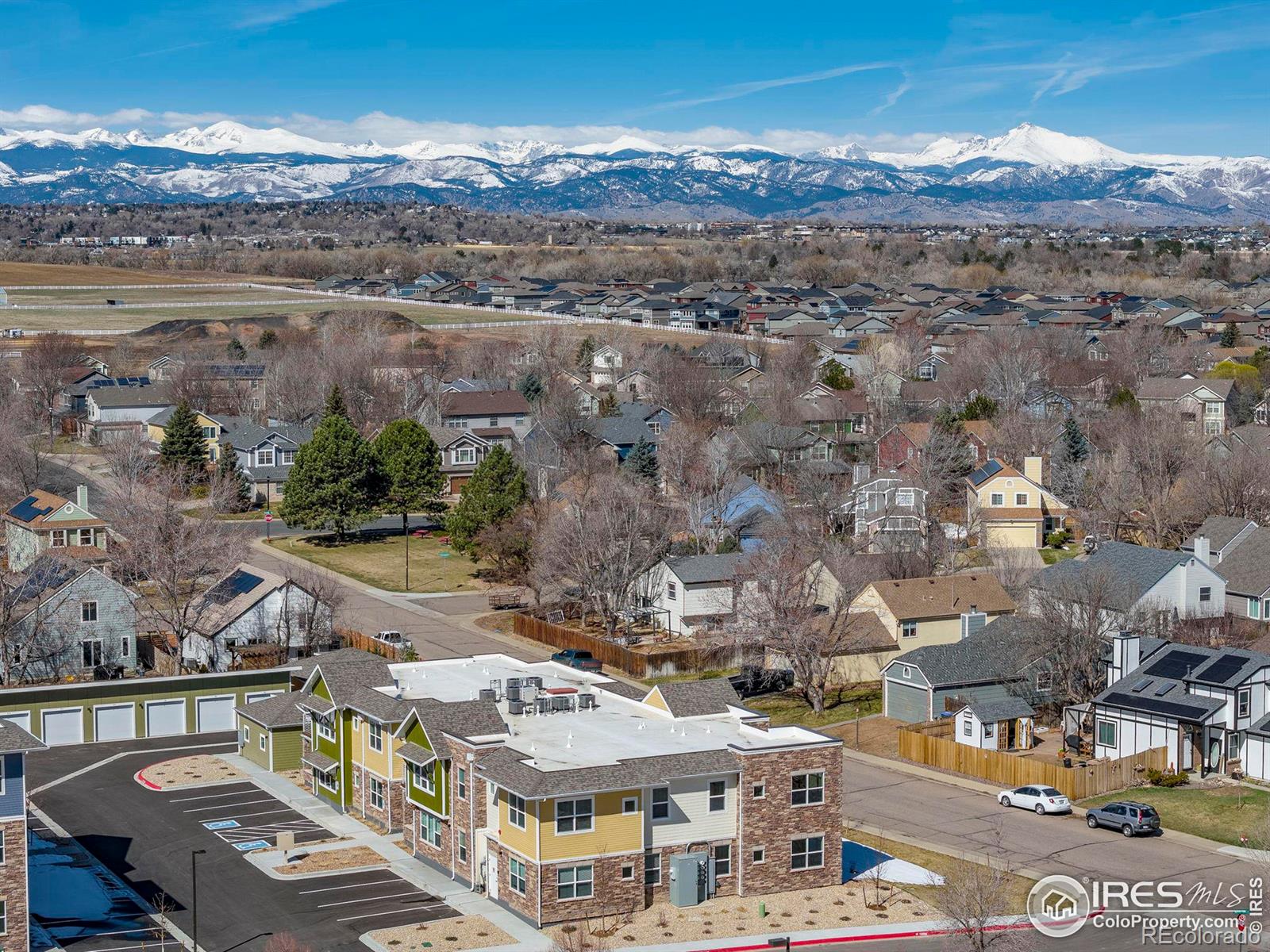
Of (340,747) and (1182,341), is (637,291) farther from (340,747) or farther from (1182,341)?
(340,747)

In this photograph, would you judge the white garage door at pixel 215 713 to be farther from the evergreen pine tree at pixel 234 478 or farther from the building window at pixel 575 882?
the evergreen pine tree at pixel 234 478

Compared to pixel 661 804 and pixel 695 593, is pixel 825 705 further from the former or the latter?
pixel 661 804

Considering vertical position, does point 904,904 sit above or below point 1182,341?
below

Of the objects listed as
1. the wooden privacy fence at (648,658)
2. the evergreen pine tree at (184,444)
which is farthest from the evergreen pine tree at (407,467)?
the wooden privacy fence at (648,658)

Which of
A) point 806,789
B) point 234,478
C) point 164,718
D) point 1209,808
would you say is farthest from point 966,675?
point 234,478

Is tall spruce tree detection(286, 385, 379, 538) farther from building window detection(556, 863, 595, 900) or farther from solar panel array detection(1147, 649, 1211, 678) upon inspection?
building window detection(556, 863, 595, 900)

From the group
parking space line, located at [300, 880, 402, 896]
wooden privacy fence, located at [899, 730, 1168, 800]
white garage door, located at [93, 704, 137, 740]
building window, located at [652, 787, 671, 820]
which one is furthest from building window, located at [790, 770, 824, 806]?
white garage door, located at [93, 704, 137, 740]

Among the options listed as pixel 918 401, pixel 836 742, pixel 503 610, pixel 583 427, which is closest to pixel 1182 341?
pixel 918 401
